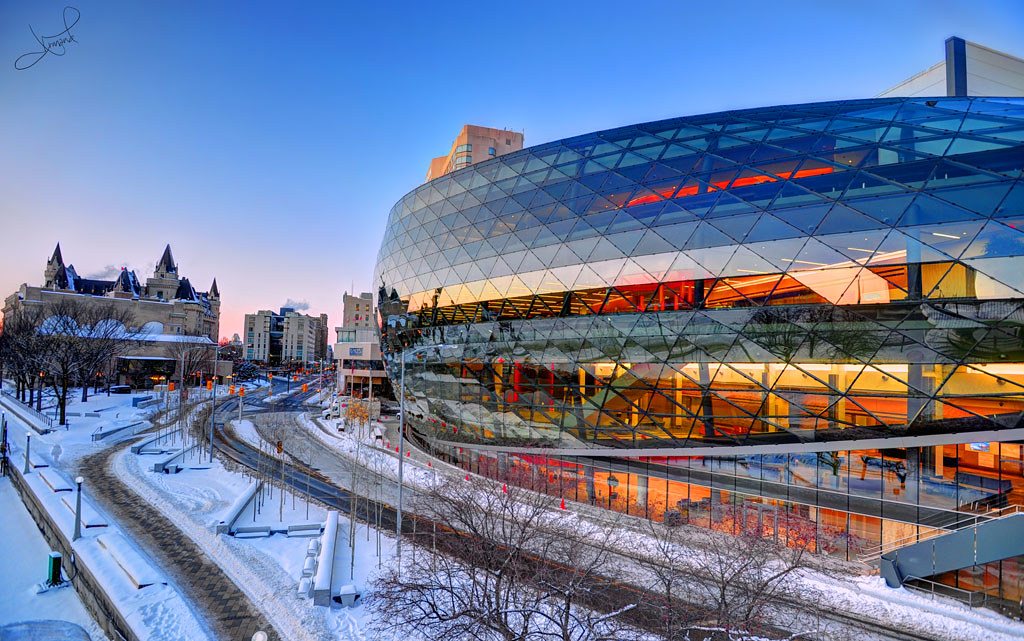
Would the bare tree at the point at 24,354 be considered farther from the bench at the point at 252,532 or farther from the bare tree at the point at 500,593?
the bare tree at the point at 500,593

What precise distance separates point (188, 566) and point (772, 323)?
26.1m

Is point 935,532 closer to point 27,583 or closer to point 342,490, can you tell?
point 342,490

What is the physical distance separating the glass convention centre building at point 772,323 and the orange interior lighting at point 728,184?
137 millimetres

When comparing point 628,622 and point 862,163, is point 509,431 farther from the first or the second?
point 862,163

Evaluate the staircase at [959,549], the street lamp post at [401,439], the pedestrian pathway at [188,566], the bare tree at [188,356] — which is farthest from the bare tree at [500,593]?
the bare tree at [188,356]

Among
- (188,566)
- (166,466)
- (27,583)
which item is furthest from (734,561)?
(166,466)

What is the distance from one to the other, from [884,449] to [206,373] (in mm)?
131974

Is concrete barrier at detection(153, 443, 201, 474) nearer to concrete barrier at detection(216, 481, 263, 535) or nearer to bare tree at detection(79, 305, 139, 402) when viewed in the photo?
concrete barrier at detection(216, 481, 263, 535)

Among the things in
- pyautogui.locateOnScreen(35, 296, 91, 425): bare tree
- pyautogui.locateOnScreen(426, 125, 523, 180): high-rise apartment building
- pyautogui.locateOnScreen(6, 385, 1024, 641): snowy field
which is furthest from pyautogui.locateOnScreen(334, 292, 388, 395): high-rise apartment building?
pyautogui.locateOnScreen(6, 385, 1024, 641): snowy field

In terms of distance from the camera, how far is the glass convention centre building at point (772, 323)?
19547mm

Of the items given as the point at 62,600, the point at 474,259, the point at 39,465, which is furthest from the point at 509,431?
the point at 39,465

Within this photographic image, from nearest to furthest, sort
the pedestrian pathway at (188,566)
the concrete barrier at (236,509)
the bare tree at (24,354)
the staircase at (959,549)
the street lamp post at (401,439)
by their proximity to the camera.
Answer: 1. the pedestrian pathway at (188,566)
2. the staircase at (959,549)
3. the street lamp post at (401,439)
4. the concrete barrier at (236,509)
5. the bare tree at (24,354)

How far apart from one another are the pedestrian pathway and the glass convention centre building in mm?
13557

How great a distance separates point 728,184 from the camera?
2578 cm
